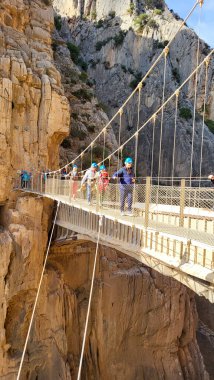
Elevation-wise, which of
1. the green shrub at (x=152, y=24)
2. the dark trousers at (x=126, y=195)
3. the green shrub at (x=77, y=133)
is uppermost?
the green shrub at (x=152, y=24)

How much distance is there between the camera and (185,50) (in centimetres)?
2784

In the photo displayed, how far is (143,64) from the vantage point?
27.2 meters

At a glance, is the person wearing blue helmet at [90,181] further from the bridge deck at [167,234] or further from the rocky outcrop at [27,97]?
the rocky outcrop at [27,97]

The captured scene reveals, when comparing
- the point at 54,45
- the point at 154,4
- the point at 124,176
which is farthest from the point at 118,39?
the point at 124,176

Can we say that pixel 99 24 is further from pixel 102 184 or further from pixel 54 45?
pixel 102 184

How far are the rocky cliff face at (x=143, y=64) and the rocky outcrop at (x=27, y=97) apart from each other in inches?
456

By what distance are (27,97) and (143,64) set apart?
1865cm

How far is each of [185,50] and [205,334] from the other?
21367mm

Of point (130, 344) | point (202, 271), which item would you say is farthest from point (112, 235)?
point (130, 344)

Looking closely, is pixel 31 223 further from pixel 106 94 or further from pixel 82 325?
pixel 106 94

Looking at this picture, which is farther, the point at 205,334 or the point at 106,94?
the point at 106,94

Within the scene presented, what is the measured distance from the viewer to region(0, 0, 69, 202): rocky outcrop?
394 inches

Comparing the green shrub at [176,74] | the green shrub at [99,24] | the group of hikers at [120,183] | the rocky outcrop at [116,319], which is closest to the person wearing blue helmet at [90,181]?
the group of hikers at [120,183]

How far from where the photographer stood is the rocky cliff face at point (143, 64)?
23.8m
